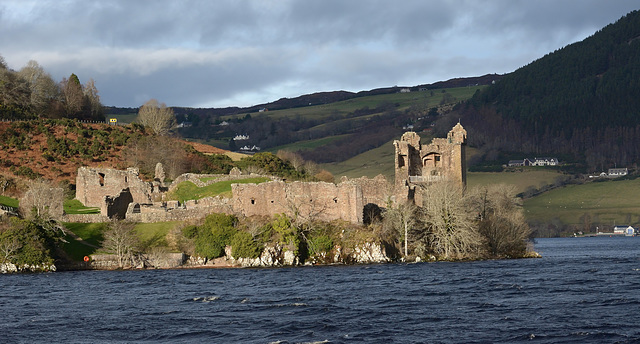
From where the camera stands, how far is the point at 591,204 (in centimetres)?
15250

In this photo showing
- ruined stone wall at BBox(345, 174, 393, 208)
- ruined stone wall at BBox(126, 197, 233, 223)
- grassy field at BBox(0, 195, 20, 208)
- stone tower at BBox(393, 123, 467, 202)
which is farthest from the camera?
stone tower at BBox(393, 123, 467, 202)

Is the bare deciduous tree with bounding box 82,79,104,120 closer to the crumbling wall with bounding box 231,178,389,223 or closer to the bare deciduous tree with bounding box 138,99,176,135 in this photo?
the bare deciduous tree with bounding box 138,99,176,135

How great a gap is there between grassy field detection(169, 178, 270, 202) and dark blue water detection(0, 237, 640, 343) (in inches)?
599

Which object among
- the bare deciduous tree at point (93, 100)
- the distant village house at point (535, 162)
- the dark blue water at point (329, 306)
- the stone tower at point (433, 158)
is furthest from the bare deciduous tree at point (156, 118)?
the distant village house at point (535, 162)

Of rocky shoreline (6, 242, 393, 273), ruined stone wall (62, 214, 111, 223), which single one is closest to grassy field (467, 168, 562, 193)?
rocky shoreline (6, 242, 393, 273)

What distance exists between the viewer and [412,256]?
63281 mm

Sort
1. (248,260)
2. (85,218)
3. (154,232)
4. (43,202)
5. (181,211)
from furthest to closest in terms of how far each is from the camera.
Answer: (181,211) < (85,218) < (43,202) < (154,232) < (248,260)

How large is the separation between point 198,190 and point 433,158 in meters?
25.0

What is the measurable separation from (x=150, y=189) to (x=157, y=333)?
4160cm

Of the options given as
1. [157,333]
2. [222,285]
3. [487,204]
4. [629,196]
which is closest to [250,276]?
[222,285]

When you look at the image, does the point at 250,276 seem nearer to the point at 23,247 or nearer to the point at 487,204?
the point at 23,247

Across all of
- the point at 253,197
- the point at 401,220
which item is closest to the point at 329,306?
the point at 401,220

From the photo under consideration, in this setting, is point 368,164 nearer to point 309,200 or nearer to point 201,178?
point 201,178

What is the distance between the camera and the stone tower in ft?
269
